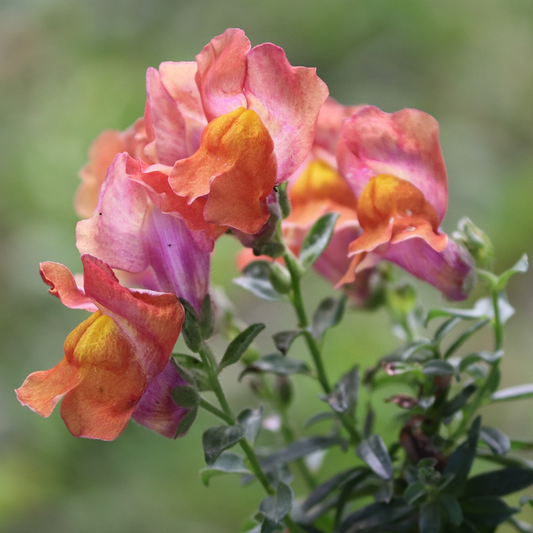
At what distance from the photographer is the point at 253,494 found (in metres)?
1.63

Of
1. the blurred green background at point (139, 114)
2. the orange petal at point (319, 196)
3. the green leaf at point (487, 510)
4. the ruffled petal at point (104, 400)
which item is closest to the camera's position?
the ruffled petal at point (104, 400)

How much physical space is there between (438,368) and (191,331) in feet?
0.59

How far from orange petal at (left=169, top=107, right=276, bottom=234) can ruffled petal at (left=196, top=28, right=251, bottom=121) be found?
27 mm

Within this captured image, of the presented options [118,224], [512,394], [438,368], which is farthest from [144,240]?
[512,394]

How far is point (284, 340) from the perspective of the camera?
510 millimetres

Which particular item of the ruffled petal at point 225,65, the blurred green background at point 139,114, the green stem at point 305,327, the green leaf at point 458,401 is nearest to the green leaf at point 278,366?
the green stem at point 305,327

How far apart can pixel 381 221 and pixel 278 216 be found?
81 millimetres

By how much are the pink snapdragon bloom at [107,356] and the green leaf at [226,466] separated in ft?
0.41

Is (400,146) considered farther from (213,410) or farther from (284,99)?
(213,410)

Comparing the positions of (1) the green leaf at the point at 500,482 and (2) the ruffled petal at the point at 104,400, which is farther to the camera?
(1) the green leaf at the point at 500,482

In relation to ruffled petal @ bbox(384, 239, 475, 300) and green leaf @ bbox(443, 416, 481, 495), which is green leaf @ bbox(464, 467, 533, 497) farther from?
ruffled petal @ bbox(384, 239, 475, 300)

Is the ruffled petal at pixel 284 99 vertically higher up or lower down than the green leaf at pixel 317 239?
higher up

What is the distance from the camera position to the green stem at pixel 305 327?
1.71 feet

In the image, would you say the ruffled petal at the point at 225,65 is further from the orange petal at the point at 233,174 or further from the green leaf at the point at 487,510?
the green leaf at the point at 487,510
